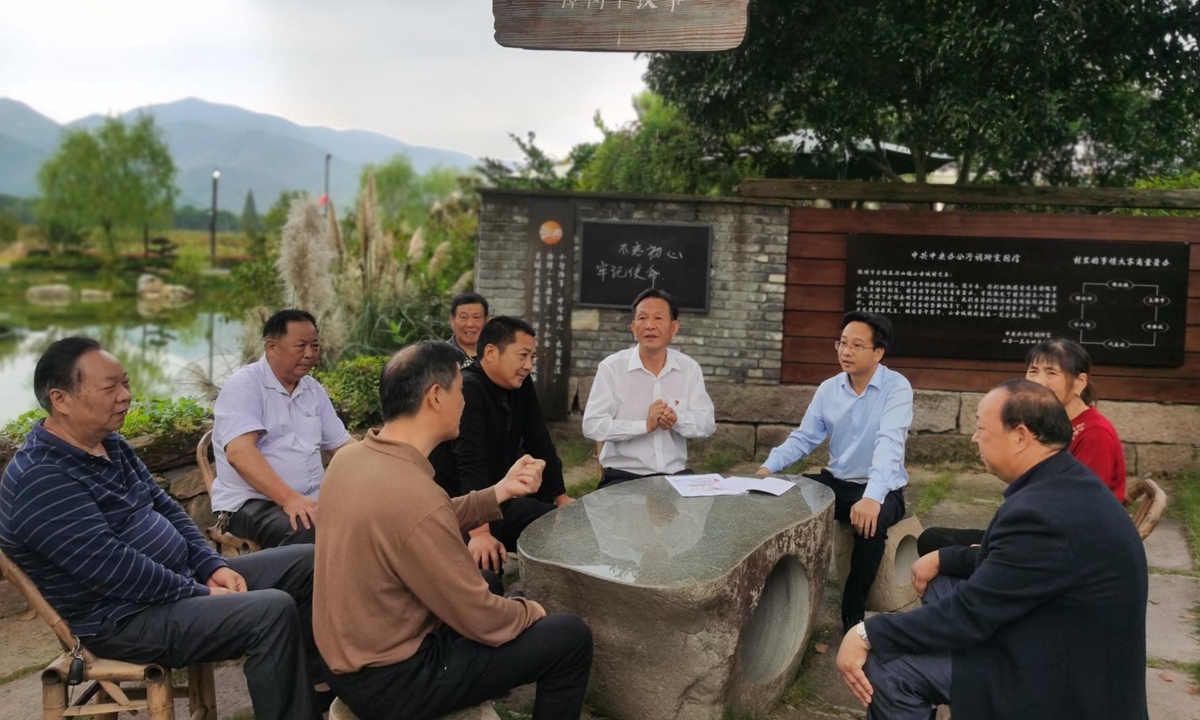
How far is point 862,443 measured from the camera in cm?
407

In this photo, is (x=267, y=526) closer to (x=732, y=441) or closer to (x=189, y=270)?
(x=732, y=441)

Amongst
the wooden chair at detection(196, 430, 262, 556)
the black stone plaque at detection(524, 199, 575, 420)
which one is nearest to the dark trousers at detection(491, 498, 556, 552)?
the wooden chair at detection(196, 430, 262, 556)

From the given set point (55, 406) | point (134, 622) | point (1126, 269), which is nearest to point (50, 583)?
point (134, 622)

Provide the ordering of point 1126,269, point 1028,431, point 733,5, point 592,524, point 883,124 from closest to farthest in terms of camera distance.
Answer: point 1028,431 → point 592,524 → point 733,5 → point 1126,269 → point 883,124

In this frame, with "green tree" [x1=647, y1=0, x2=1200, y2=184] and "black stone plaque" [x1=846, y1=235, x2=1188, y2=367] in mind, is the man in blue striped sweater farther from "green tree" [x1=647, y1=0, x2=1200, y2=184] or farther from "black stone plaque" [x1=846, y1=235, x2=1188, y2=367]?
"green tree" [x1=647, y1=0, x2=1200, y2=184]

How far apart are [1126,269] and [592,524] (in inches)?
198

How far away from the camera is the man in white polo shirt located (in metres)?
3.63

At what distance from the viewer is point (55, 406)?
2580mm

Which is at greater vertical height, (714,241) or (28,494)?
(714,241)

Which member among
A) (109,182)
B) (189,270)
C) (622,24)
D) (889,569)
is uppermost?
(109,182)

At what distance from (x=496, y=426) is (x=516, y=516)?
38cm

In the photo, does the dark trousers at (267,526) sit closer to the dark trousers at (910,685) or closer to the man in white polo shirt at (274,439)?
the man in white polo shirt at (274,439)

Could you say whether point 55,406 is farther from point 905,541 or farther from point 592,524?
point 905,541

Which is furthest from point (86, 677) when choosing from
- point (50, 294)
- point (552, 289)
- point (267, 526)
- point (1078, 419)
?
point (50, 294)
